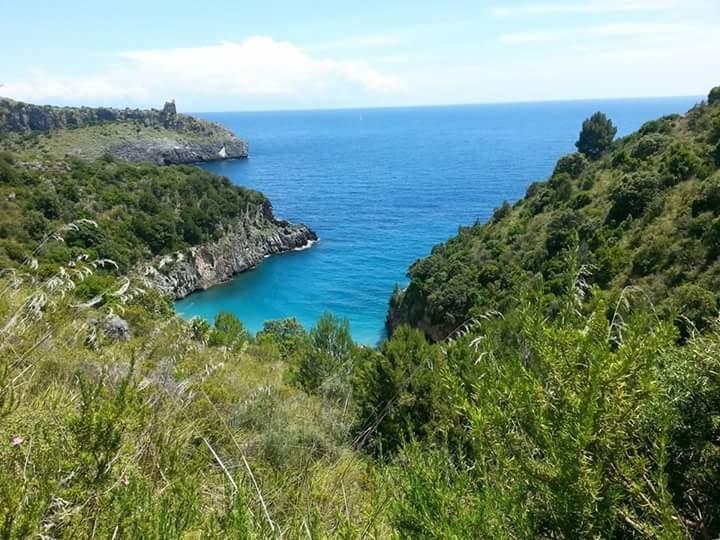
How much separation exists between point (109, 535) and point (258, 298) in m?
44.3

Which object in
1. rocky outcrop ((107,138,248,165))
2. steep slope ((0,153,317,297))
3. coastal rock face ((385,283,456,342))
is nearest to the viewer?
coastal rock face ((385,283,456,342))

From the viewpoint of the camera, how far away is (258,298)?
1817 inches

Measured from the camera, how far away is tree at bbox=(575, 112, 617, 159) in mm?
49938

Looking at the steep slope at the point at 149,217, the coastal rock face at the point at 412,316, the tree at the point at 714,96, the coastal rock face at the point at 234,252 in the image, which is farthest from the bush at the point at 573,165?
the steep slope at the point at 149,217

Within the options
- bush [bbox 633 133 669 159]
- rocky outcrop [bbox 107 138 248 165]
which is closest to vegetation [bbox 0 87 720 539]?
bush [bbox 633 133 669 159]

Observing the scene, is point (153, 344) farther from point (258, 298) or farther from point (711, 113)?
point (258, 298)

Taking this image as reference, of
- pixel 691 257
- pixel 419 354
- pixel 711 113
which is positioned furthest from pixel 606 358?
pixel 711 113

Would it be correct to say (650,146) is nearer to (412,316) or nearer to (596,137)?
(412,316)

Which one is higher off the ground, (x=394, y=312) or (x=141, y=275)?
(x=141, y=275)

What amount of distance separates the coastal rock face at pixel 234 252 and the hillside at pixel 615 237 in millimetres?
18658

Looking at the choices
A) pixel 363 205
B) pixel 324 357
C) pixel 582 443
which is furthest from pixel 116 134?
pixel 582 443

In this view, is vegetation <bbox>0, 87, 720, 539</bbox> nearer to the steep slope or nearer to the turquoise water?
the turquoise water

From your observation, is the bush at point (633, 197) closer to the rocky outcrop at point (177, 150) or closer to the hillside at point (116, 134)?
the hillside at point (116, 134)

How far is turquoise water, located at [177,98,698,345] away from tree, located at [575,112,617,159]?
1765 cm
